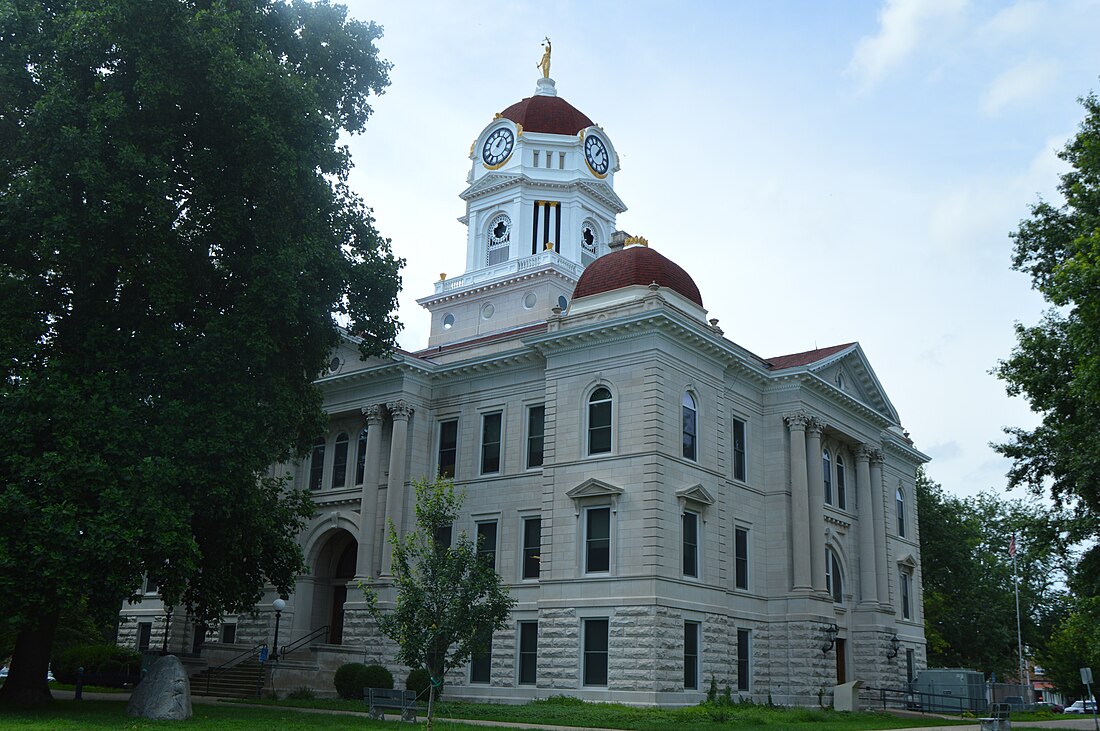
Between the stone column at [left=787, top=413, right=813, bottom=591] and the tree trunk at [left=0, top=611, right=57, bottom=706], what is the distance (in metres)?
24.3

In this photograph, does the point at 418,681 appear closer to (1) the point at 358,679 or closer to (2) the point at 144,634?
(1) the point at 358,679

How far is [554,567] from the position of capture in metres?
33.1

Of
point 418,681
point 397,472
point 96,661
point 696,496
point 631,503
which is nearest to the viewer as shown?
point 631,503

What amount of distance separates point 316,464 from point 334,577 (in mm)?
4828

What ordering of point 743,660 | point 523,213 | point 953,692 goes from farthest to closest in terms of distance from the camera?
point 523,213, point 953,692, point 743,660

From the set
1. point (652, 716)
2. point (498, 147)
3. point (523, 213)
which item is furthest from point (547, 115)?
point (652, 716)

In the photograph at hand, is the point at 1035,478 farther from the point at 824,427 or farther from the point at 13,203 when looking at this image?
the point at 13,203

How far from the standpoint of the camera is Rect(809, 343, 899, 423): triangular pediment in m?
40.5

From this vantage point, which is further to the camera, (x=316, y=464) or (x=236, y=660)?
(x=316, y=464)

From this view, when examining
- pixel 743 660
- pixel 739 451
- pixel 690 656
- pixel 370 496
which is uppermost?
pixel 739 451

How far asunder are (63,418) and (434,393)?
19.5 meters

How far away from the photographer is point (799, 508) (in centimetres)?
3709

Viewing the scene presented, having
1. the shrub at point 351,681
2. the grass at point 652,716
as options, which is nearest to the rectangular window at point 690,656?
the grass at point 652,716

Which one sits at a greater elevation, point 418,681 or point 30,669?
point 30,669
